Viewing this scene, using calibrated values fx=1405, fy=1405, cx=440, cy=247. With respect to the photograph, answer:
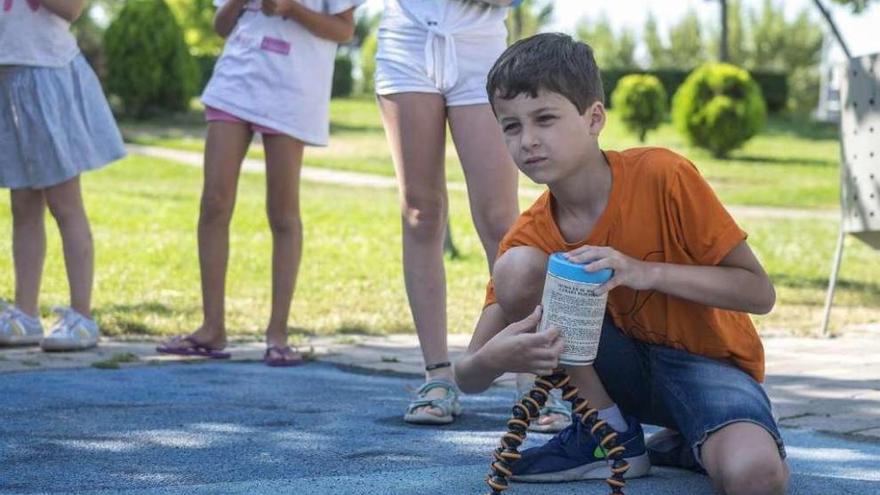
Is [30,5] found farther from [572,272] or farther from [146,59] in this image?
[146,59]

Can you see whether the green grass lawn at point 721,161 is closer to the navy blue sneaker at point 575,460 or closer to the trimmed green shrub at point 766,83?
the trimmed green shrub at point 766,83

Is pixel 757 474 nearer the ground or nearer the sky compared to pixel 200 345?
nearer the sky

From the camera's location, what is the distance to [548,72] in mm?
2656

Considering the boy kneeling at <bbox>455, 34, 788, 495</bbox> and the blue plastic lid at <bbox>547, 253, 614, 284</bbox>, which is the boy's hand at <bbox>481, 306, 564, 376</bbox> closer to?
the boy kneeling at <bbox>455, 34, 788, 495</bbox>

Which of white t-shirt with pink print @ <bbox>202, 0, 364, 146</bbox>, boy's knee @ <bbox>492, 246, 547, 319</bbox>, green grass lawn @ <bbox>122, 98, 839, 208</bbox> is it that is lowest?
green grass lawn @ <bbox>122, 98, 839, 208</bbox>

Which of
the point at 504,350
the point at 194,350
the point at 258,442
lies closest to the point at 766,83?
the point at 194,350

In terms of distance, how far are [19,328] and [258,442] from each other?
6.65 ft

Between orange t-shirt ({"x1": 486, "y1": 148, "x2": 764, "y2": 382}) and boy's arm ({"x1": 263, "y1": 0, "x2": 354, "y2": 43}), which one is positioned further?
boy's arm ({"x1": 263, "y1": 0, "x2": 354, "y2": 43})

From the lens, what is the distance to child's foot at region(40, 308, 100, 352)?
492 cm

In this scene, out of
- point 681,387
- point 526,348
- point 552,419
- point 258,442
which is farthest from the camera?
point 552,419

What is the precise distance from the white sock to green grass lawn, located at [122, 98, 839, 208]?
1193 centimetres

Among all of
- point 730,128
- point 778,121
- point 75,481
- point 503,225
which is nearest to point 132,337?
point 503,225

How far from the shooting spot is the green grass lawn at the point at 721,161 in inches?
623

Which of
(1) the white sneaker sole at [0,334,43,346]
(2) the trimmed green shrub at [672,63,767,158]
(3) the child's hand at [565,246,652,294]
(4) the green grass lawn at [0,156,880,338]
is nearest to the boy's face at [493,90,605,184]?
(3) the child's hand at [565,246,652,294]
